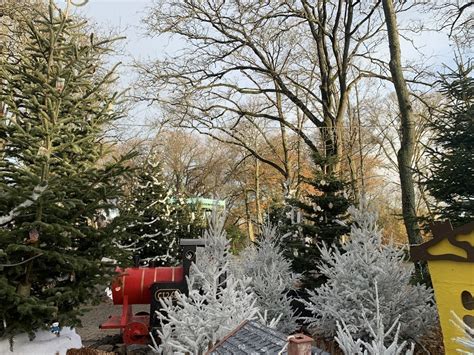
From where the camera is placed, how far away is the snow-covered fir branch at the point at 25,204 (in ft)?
15.7

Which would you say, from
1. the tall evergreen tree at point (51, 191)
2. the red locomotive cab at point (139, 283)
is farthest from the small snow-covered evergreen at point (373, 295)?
the tall evergreen tree at point (51, 191)

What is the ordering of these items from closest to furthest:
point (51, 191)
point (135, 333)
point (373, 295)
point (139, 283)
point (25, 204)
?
1. point (51, 191)
2. point (25, 204)
3. point (373, 295)
4. point (135, 333)
5. point (139, 283)

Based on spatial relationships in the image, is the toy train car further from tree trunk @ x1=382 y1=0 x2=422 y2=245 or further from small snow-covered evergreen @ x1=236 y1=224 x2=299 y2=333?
tree trunk @ x1=382 y1=0 x2=422 y2=245

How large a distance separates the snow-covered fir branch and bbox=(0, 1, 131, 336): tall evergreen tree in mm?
11

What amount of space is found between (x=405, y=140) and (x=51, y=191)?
6.78 m

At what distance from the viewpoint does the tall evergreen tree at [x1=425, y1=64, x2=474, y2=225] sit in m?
6.43

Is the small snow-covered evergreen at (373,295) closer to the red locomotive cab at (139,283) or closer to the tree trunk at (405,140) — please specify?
the tree trunk at (405,140)

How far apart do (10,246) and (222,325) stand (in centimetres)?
232

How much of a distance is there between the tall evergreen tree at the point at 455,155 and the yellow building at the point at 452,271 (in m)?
2.18

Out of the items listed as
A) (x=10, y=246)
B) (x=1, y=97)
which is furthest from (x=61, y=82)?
(x=10, y=246)

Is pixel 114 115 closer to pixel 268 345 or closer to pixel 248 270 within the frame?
pixel 248 270

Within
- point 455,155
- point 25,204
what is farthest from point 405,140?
point 25,204

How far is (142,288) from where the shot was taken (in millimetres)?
7621

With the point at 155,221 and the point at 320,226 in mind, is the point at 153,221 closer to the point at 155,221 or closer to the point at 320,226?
the point at 155,221
